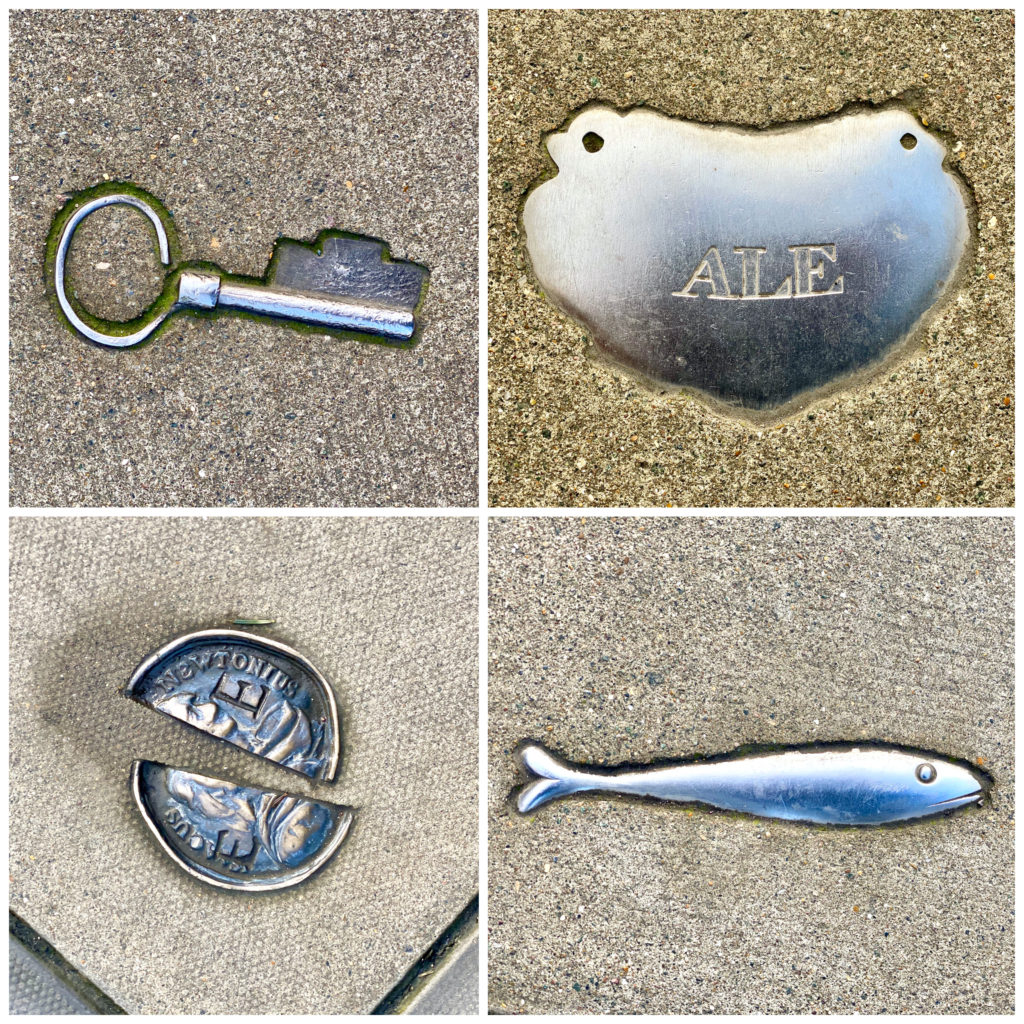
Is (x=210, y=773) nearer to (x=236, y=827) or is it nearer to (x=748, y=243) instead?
(x=236, y=827)

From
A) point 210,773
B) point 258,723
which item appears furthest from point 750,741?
point 210,773

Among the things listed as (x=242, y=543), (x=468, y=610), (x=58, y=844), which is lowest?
(x=58, y=844)

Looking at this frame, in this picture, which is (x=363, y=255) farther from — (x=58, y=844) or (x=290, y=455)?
(x=58, y=844)

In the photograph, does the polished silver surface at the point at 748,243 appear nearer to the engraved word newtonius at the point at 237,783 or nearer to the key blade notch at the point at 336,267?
the key blade notch at the point at 336,267

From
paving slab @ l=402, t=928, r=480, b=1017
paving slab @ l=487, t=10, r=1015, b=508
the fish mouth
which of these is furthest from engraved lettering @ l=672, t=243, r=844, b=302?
paving slab @ l=402, t=928, r=480, b=1017

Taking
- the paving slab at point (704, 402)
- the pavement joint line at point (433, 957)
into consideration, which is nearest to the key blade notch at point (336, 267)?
the paving slab at point (704, 402)

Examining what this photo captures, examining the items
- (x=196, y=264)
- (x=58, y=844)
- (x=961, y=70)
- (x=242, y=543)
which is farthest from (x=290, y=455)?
(x=961, y=70)

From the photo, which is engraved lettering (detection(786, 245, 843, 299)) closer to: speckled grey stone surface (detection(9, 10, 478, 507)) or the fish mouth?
speckled grey stone surface (detection(9, 10, 478, 507))
